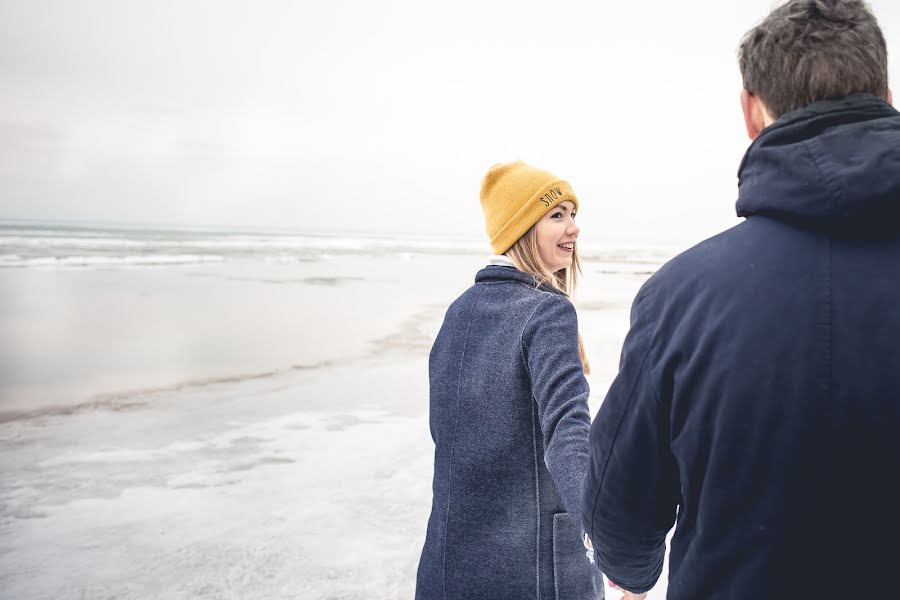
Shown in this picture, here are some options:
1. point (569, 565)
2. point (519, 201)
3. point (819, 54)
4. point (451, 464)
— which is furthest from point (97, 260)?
point (819, 54)

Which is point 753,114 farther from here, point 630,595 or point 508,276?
point 630,595

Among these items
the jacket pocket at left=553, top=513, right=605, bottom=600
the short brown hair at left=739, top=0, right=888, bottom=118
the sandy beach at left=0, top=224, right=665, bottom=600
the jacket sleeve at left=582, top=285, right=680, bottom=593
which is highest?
the short brown hair at left=739, top=0, right=888, bottom=118

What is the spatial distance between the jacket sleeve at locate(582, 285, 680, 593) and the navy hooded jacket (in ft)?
0.08

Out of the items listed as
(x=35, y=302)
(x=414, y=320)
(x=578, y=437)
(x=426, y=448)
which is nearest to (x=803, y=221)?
(x=578, y=437)

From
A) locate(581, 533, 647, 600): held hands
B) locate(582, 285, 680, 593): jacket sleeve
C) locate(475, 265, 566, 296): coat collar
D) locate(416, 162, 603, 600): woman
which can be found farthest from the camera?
locate(475, 265, 566, 296): coat collar

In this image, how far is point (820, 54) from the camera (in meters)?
0.95

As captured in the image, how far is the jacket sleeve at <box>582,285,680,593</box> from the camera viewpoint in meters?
1.04

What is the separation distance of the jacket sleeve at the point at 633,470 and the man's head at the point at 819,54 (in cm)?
41

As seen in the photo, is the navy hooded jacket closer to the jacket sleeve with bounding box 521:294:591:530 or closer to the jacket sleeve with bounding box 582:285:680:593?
the jacket sleeve with bounding box 582:285:680:593

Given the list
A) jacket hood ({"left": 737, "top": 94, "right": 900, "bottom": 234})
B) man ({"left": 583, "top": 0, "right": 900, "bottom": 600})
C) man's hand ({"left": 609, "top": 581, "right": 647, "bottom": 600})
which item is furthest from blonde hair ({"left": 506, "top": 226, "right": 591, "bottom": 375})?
jacket hood ({"left": 737, "top": 94, "right": 900, "bottom": 234})

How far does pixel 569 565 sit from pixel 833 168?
3.77 feet

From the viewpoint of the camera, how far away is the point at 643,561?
1245 millimetres

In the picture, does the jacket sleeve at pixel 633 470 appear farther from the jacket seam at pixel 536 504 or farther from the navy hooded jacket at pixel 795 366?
the jacket seam at pixel 536 504

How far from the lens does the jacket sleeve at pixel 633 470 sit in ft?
3.42
